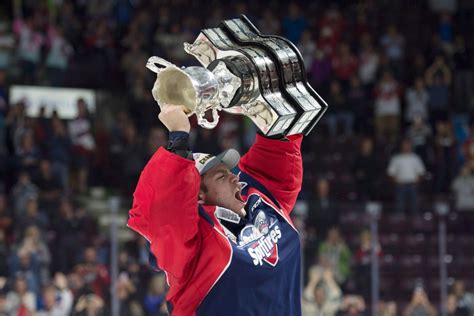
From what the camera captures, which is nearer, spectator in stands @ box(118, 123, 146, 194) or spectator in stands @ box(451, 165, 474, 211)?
spectator in stands @ box(118, 123, 146, 194)

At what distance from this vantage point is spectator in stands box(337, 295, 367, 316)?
9.59 m

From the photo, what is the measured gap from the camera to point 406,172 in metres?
12.6

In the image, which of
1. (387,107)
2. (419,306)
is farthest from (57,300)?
(387,107)

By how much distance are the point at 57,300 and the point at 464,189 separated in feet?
16.9

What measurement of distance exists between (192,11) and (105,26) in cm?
139

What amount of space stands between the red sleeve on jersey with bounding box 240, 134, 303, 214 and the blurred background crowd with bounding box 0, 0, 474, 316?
5.11 meters

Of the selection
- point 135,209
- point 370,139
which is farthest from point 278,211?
point 370,139

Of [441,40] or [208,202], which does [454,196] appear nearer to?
[441,40]

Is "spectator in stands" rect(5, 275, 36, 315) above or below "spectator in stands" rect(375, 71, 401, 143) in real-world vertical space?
below

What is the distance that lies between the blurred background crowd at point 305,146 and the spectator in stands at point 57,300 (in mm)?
12

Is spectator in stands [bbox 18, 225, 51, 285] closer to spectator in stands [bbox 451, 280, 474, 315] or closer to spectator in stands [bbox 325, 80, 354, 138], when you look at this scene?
spectator in stands [bbox 451, 280, 474, 315]

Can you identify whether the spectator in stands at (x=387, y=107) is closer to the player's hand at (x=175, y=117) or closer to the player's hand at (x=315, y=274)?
the player's hand at (x=315, y=274)

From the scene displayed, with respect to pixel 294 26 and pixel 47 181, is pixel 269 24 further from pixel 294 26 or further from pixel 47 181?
pixel 47 181

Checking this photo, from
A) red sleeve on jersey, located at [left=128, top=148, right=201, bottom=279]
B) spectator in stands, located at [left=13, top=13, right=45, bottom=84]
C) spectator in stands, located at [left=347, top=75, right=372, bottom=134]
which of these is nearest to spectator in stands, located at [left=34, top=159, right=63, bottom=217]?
spectator in stands, located at [left=13, top=13, right=45, bottom=84]
